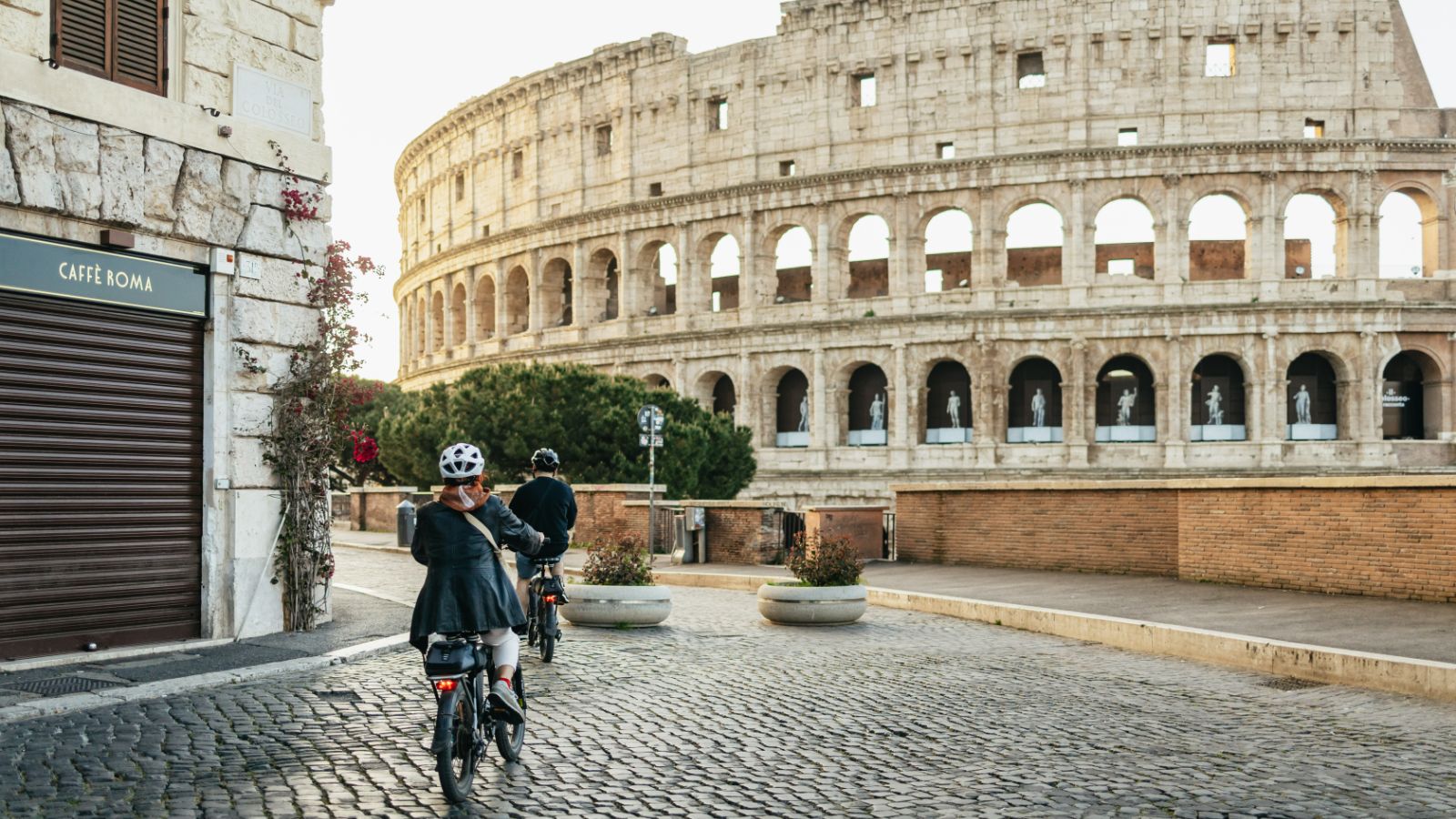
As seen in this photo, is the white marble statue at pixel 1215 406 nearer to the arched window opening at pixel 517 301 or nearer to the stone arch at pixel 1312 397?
the stone arch at pixel 1312 397

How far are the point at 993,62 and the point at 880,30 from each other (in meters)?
3.96

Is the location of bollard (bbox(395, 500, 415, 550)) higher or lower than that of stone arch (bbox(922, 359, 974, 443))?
lower

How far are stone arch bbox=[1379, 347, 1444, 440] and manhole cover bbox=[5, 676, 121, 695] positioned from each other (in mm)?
37697

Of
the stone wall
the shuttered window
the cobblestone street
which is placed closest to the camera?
the cobblestone street

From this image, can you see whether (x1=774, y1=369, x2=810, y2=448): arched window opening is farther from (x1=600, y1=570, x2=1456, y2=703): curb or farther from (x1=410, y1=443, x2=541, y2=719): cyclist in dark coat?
(x1=410, y1=443, x2=541, y2=719): cyclist in dark coat

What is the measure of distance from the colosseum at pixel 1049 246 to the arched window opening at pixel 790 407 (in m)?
0.09

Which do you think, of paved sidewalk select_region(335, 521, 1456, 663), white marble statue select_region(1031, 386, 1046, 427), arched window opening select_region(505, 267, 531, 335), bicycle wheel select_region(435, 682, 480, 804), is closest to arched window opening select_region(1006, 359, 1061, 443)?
white marble statue select_region(1031, 386, 1046, 427)

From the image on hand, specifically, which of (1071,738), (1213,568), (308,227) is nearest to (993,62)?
(1213,568)

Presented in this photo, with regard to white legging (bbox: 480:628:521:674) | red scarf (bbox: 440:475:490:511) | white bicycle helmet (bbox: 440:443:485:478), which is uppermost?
white bicycle helmet (bbox: 440:443:485:478)

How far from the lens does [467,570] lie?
6.26 meters

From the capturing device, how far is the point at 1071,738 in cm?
766

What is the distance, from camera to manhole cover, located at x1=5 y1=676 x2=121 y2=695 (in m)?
8.74

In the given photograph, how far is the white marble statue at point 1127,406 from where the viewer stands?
39625 mm

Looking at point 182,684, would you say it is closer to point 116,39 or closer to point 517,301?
point 116,39
